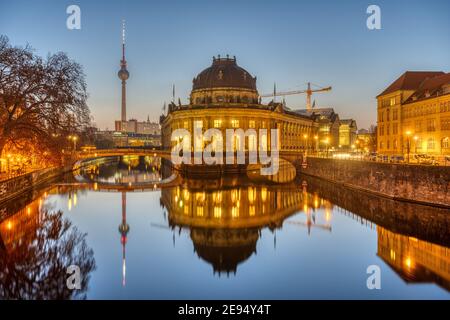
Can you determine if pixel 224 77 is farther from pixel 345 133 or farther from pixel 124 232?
pixel 345 133

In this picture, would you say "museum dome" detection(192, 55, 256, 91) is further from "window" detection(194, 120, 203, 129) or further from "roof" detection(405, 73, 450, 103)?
"roof" detection(405, 73, 450, 103)

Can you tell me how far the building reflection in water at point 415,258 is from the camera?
1761cm

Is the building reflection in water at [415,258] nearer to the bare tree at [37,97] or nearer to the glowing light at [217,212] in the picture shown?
the glowing light at [217,212]

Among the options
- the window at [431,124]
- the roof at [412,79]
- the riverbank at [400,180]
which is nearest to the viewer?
the riverbank at [400,180]

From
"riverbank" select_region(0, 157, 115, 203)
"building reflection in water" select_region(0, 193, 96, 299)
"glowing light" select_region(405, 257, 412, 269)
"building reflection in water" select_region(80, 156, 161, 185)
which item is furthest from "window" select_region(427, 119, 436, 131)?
"riverbank" select_region(0, 157, 115, 203)

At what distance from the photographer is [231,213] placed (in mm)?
33781

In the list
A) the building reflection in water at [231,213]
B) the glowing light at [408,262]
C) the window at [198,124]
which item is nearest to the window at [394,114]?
the building reflection in water at [231,213]

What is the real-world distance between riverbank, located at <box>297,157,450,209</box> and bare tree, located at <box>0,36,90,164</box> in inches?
1157

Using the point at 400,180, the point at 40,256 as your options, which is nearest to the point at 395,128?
the point at 400,180

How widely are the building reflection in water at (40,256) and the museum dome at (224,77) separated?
232ft

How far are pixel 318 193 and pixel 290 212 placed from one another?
1162cm

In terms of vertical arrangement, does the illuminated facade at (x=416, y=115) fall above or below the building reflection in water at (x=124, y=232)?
above
